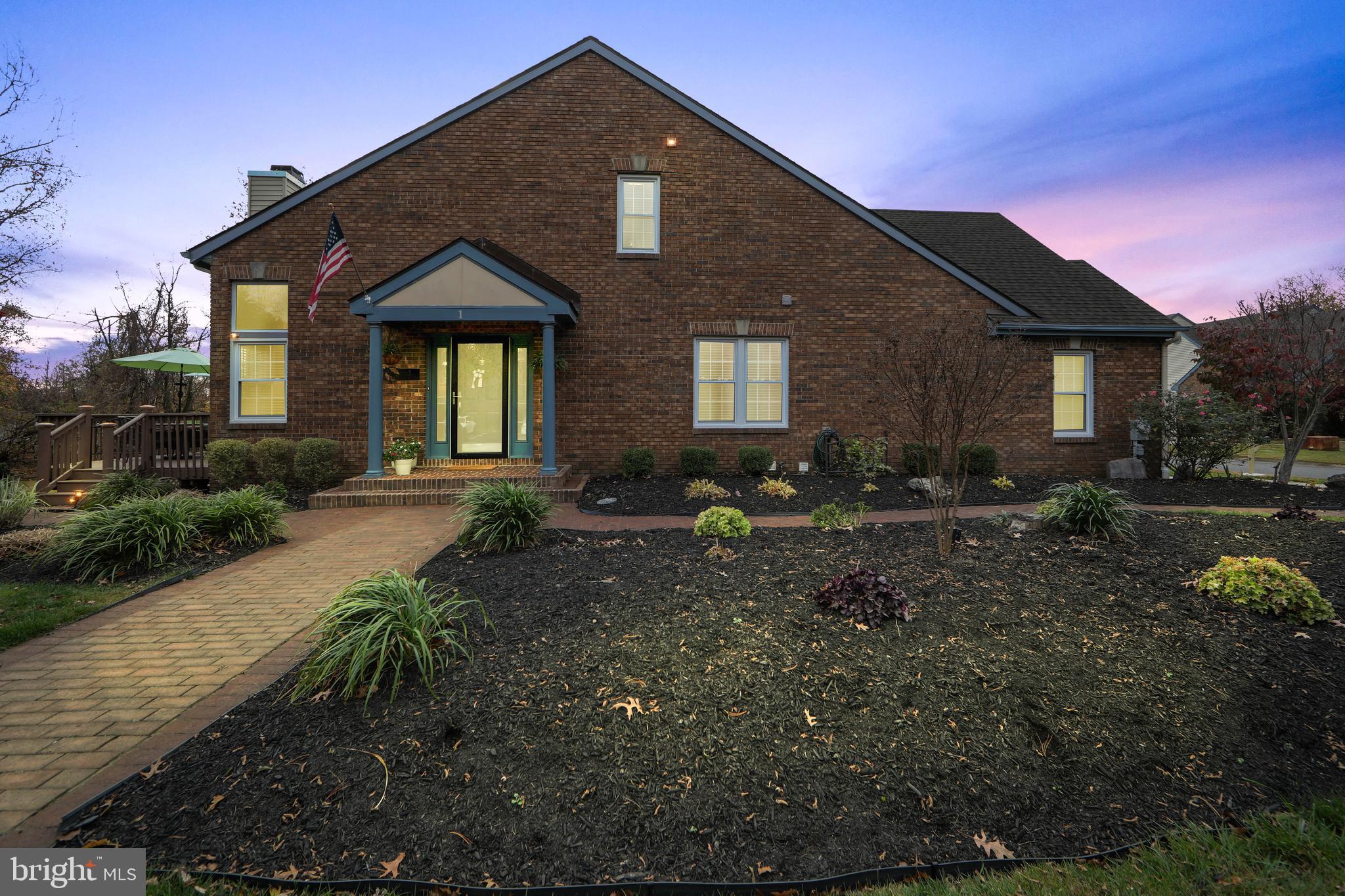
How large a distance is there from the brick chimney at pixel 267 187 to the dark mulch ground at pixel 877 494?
9.37 metres

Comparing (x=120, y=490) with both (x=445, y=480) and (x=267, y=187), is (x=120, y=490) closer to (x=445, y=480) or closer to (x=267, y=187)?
(x=445, y=480)

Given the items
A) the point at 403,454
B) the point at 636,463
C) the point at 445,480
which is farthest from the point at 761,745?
the point at 403,454

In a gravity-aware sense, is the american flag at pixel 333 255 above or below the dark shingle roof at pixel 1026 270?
below

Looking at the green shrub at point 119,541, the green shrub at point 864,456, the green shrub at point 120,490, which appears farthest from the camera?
the green shrub at point 864,456

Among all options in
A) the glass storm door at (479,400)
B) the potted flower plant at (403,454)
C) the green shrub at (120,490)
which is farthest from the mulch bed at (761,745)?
the glass storm door at (479,400)

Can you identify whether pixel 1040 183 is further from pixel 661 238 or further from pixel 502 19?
pixel 502 19

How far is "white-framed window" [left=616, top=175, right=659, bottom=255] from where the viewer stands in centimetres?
1161

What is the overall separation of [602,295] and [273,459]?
6.69m

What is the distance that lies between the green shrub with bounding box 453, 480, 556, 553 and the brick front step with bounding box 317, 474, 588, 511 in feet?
11.8

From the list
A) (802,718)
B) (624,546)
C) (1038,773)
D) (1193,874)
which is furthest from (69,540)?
(1193,874)

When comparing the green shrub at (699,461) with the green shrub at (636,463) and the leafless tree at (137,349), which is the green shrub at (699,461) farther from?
the leafless tree at (137,349)

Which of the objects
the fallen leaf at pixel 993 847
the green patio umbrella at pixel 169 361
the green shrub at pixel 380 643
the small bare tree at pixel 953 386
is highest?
the green patio umbrella at pixel 169 361

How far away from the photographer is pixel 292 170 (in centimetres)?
1285

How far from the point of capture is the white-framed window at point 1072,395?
40.6 feet
